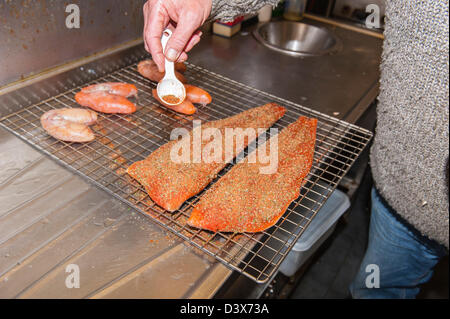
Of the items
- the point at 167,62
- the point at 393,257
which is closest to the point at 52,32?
the point at 167,62

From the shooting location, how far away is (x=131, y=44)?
1920 mm

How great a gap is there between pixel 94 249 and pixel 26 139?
1.87 ft

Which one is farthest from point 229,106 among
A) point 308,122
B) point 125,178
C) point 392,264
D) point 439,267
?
point 439,267

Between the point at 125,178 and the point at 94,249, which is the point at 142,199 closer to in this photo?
the point at 125,178

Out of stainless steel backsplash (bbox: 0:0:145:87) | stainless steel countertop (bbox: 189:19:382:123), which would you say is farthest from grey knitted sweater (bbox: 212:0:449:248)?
stainless steel backsplash (bbox: 0:0:145:87)

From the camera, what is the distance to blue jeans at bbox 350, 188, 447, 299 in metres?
1.42

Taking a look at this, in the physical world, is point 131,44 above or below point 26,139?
above

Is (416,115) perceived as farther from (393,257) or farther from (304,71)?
(304,71)

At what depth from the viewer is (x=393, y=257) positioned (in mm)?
1525

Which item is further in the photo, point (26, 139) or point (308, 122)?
point (308, 122)

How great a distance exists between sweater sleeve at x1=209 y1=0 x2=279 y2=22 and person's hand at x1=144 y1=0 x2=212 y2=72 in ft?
0.54

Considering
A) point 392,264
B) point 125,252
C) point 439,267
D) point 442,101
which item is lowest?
point 439,267

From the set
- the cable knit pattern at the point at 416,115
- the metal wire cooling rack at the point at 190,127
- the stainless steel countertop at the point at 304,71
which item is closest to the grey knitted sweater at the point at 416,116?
the cable knit pattern at the point at 416,115

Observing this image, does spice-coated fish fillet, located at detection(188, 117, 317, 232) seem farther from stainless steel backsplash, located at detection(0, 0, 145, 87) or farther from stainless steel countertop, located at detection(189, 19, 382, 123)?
stainless steel backsplash, located at detection(0, 0, 145, 87)
